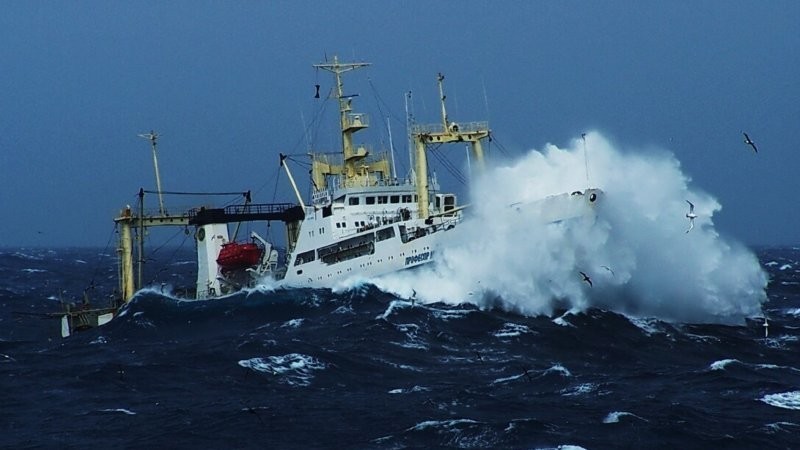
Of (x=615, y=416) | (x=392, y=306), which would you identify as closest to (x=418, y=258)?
(x=392, y=306)

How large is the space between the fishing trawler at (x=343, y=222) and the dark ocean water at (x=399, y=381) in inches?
117

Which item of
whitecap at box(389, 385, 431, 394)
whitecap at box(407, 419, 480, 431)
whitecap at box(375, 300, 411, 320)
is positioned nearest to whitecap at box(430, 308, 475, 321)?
whitecap at box(375, 300, 411, 320)

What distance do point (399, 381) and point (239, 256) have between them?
106 feet

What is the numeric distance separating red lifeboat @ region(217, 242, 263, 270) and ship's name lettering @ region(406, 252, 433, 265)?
578 inches

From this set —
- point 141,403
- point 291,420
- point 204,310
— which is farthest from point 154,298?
point 291,420

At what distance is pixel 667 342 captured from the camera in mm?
47438

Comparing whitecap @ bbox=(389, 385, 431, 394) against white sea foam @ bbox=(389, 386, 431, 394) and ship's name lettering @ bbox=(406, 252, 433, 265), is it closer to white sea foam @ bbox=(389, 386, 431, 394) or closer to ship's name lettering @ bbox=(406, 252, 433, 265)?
white sea foam @ bbox=(389, 386, 431, 394)

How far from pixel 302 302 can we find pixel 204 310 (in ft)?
22.9

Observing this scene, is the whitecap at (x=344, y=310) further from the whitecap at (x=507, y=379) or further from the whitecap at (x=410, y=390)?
the whitecap at (x=410, y=390)

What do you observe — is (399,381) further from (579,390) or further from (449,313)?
(449,313)

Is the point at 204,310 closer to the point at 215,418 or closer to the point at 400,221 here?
the point at 400,221

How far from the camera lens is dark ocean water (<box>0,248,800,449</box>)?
104 feet

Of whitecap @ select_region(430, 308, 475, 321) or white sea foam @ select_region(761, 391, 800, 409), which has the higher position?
whitecap @ select_region(430, 308, 475, 321)

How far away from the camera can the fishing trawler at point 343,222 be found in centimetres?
5938
